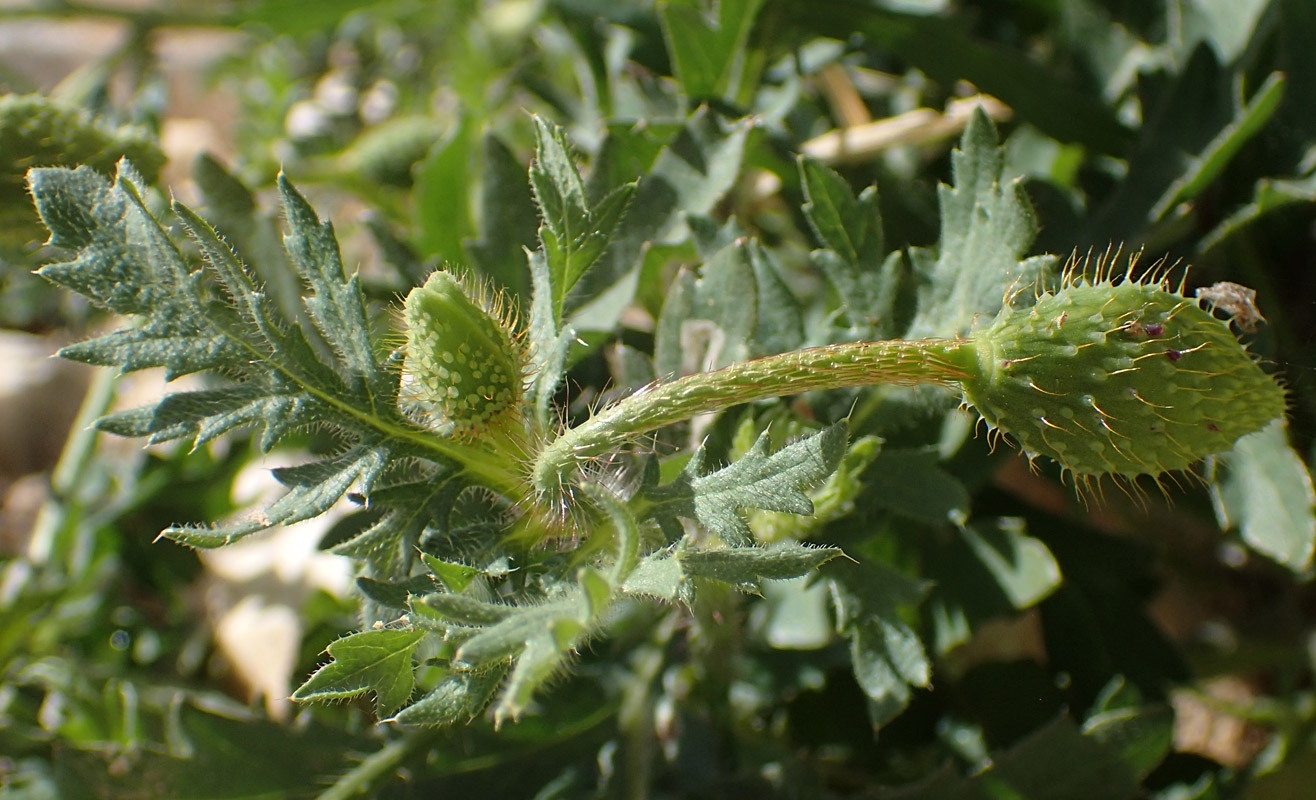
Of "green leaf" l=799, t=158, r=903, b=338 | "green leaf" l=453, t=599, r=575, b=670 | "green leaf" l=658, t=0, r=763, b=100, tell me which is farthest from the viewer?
"green leaf" l=658, t=0, r=763, b=100

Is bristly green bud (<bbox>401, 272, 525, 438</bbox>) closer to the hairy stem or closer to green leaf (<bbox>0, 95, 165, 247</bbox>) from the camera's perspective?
the hairy stem

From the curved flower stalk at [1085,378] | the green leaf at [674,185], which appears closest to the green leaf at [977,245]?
the curved flower stalk at [1085,378]

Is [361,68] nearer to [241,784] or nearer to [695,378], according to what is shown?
[241,784]

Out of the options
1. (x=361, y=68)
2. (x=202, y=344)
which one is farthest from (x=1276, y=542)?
(x=361, y=68)

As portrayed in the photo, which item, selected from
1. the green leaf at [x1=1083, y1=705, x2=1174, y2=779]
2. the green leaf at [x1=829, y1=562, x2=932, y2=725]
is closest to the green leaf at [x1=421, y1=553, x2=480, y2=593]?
the green leaf at [x1=829, y1=562, x2=932, y2=725]

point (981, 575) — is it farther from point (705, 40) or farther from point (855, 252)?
point (705, 40)

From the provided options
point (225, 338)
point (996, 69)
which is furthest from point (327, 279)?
point (996, 69)
